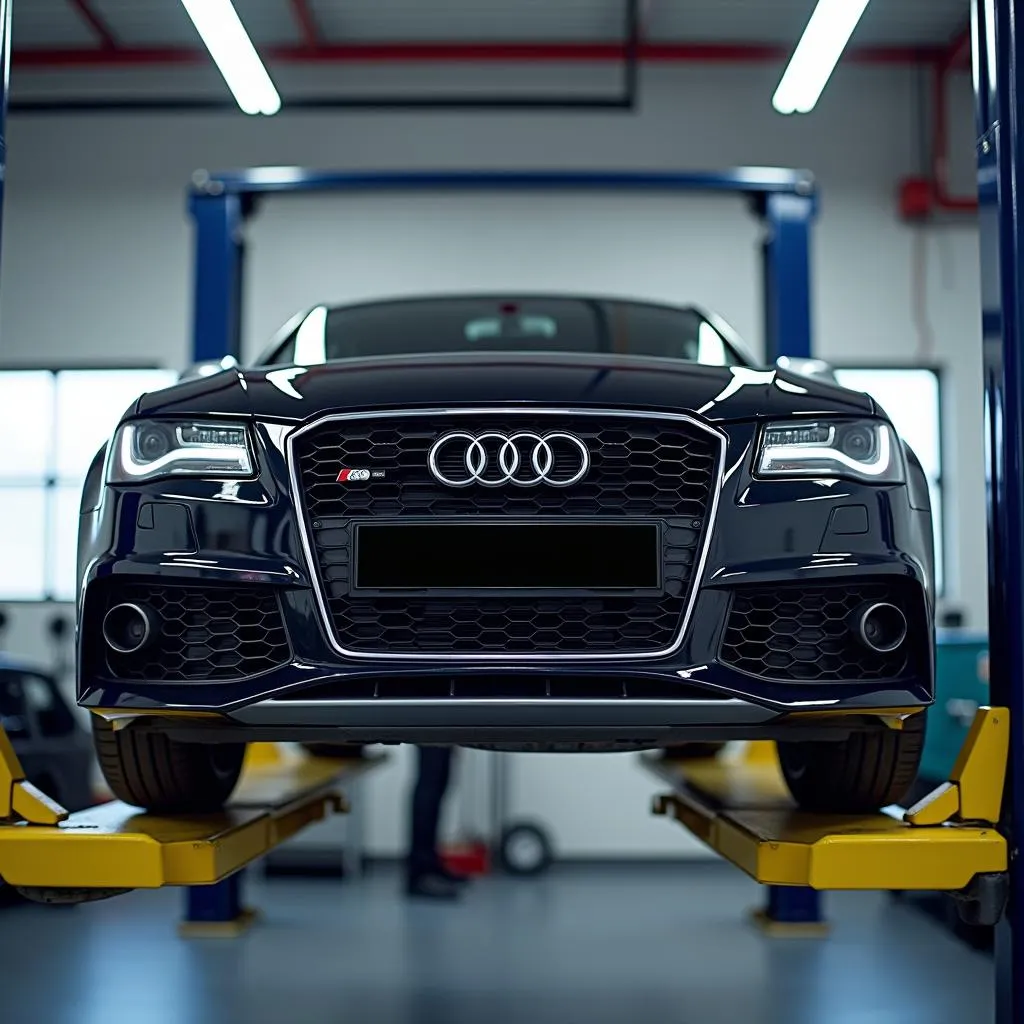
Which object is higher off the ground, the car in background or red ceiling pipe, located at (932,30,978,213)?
red ceiling pipe, located at (932,30,978,213)

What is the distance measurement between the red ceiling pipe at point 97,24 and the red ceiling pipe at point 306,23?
140 centimetres

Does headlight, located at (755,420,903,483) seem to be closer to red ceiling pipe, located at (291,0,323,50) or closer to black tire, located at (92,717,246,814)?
black tire, located at (92,717,246,814)

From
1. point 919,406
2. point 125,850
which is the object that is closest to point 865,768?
point 125,850

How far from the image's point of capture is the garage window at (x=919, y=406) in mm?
8727

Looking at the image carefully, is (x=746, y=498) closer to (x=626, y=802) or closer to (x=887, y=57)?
(x=626, y=802)

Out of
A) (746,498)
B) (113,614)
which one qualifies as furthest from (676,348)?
(113,614)

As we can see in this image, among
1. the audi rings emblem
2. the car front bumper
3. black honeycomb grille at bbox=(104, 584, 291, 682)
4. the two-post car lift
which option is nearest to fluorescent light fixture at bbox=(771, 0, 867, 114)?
the two-post car lift

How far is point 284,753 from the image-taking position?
17.8ft

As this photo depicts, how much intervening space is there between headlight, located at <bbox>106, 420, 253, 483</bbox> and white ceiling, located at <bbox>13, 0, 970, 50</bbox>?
259 inches

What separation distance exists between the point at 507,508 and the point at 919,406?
7.12m

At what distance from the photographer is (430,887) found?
6.50 m

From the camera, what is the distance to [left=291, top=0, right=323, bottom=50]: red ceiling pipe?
828 cm

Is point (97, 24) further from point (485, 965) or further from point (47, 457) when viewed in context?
point (485, 965)

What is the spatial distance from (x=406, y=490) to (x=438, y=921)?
4047 millimetres
